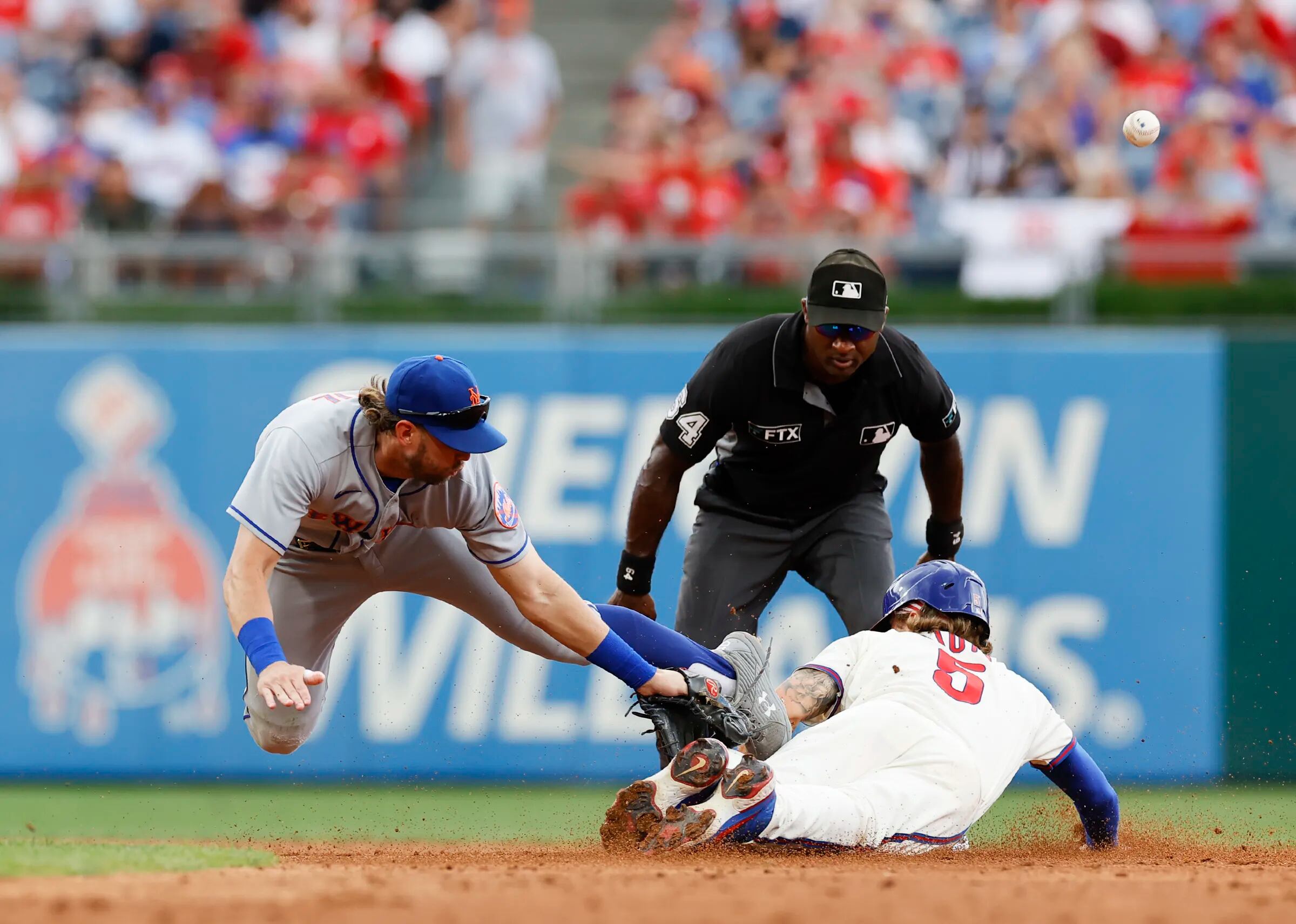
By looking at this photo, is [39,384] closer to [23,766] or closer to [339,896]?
[23,766]

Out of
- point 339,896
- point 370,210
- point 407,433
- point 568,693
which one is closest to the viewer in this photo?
point 339,896

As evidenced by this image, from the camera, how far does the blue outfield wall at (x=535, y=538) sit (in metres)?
10.2

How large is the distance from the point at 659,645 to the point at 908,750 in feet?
3.55

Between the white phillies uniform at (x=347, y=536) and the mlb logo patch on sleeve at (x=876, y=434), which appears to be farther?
the mlb logo patch on sleeve at (x=876, y=434)

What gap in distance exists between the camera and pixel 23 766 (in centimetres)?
1034

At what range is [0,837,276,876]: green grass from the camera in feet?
19.2

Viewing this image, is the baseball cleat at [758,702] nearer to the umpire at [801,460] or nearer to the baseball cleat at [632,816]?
the baseball cleat at [632,816]

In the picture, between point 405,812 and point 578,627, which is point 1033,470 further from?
point 578,627

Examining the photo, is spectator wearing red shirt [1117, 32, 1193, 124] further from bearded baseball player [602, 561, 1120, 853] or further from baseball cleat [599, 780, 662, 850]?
baseball cleat [599, 780, 662, 850]

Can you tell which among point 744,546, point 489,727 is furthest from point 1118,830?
point 489,727

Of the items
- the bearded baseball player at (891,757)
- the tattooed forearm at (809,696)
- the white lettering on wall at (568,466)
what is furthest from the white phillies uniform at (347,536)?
the white lettering on wall at (568,466)

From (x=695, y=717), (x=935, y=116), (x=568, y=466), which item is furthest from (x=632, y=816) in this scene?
(x=935, y=116)

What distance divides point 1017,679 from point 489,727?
4.68m

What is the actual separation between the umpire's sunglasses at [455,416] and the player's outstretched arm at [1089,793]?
2.51 meters
